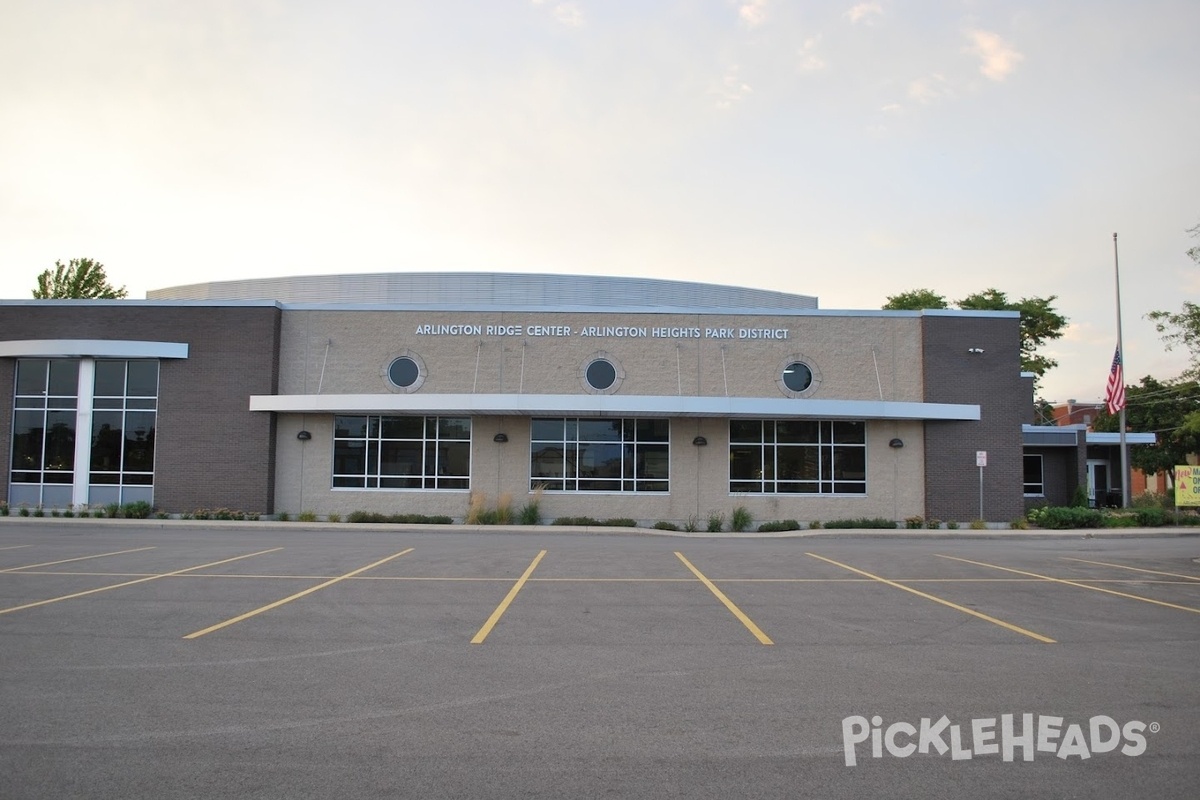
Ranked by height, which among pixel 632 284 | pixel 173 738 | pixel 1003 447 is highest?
pixel 632 284

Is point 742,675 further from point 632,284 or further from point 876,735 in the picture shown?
point 632,284

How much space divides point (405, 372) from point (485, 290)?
13.7m

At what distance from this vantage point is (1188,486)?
2872cm

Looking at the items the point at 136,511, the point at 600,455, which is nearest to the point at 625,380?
the point at 600,455

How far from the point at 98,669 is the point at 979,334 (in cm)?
2637

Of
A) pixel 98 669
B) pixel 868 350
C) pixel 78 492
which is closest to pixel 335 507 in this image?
pixel 78 492

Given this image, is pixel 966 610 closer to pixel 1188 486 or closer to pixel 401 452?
pixel 401 452

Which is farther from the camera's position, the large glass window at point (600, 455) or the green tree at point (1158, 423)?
the green tree at point (1158, 423)

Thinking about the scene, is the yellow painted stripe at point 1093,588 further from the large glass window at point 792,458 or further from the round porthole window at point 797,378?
the round porthole window at point 797,378

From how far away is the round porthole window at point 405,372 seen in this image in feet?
87.7

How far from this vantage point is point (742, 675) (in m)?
7.28

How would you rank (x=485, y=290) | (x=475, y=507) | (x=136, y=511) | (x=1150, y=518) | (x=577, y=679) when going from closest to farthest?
(x=577, y=679), (x=136, y=511), (x=475, y=507), (x=1150, y=518), (x=485, y=290)

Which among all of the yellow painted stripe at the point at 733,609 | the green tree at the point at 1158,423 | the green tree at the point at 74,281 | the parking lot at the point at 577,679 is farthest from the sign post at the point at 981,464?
the green tree at the point at 74,281

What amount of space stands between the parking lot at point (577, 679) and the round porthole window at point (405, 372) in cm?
1265
